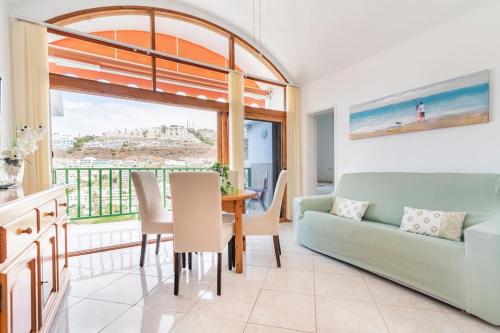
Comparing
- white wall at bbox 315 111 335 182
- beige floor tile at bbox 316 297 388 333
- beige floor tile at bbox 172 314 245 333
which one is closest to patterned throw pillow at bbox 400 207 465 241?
beige floor tile at bbox 316 297 388 333

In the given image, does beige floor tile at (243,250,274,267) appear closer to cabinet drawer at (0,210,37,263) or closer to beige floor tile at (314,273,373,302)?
beige floor tile at (314,273,373,302)

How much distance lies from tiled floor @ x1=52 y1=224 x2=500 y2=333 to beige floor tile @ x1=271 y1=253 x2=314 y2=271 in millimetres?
11

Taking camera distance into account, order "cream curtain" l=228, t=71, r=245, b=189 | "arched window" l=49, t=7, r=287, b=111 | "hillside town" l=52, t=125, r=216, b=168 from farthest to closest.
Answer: "cream curtain" l=228, t=71, r=245, b=189 < "hillside town" l=52, t=125, r=216, b=168 < "arched window" l=49, t=7, r=287, b=111

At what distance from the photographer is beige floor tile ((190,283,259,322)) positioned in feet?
5.70

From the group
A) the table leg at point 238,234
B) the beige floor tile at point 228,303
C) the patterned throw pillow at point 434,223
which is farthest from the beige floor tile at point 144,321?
the patterned throw pillow at point 434,223

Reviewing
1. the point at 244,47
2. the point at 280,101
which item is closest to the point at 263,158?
the point at 280,101

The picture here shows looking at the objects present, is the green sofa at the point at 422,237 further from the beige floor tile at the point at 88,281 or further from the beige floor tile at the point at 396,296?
the beige floor tile at the point at 88,281

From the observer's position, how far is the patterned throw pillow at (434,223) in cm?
200

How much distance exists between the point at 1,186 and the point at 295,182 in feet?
12.6

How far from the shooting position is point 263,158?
183 inches

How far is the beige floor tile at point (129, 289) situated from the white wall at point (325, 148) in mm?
4470

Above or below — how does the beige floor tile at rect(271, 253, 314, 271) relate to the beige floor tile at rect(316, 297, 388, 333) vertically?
below

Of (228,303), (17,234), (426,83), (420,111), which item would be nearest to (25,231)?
(17,234)

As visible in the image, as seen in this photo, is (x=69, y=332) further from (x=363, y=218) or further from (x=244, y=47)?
(x=244, y=47)
